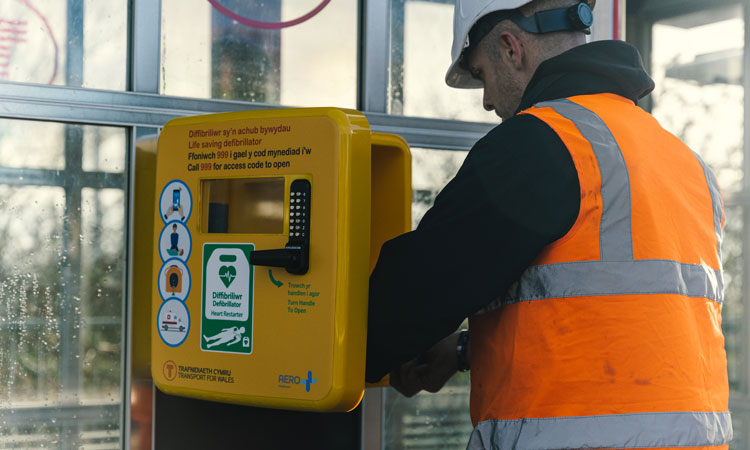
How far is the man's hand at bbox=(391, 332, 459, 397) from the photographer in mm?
1957

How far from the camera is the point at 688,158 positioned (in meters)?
1.59

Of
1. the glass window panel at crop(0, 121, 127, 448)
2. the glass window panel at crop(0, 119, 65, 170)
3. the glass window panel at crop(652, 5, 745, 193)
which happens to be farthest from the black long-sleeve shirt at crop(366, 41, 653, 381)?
the glass window panel at crop(652, 5, 745, 193)

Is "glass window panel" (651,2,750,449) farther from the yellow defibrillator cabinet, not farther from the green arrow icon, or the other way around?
the green arrow icon

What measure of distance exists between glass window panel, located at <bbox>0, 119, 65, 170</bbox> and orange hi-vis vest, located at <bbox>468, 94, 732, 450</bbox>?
121 cm

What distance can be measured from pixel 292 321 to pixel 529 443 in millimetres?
536

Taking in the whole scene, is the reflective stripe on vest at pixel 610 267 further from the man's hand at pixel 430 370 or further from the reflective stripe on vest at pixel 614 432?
the man's hand at pixel 430 370

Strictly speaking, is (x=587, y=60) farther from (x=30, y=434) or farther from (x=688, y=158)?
(x=30, y=434)

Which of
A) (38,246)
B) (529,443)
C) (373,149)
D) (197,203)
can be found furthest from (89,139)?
(529,443)

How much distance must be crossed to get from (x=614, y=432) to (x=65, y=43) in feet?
5.17

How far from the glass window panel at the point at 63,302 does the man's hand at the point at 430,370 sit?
2.36ft

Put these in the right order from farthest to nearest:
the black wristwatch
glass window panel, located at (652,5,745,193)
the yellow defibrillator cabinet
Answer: glass window panel, located at (652,5,745,193) → the black wristwatch → the yellow defibrillator cabinet

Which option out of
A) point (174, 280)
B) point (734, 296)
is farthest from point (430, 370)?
point (734, 296)

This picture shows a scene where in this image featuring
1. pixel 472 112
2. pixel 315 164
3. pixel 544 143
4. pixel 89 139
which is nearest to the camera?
pixel 544 143

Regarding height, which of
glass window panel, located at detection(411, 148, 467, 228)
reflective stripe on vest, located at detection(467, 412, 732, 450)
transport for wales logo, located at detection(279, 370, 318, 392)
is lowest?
reflective stripe on vest, located at detection(467, 412, 732, 450)
